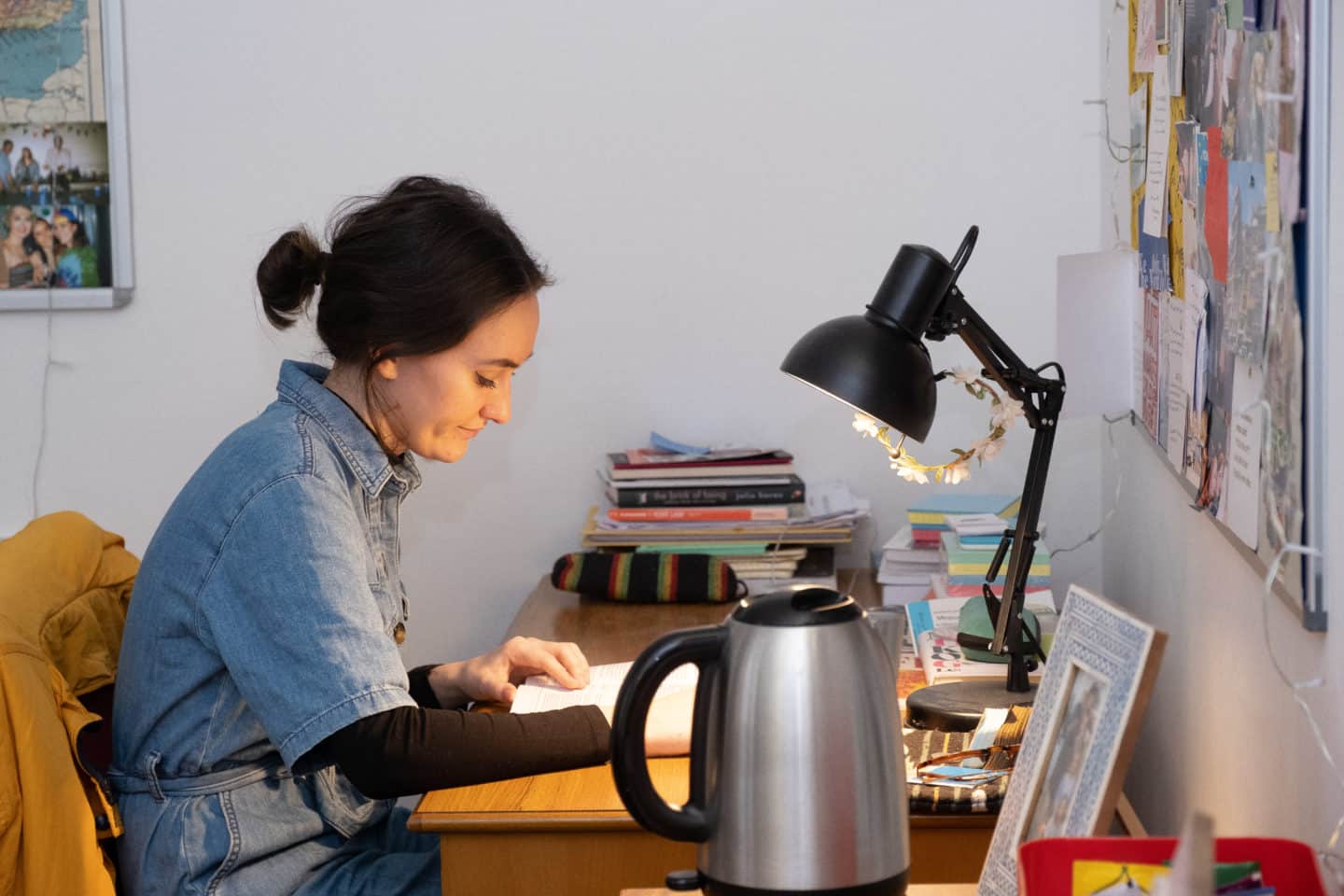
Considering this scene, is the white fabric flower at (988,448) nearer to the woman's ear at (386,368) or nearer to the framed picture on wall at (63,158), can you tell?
the woman's ear at (386,368)

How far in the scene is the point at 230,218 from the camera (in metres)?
2.36

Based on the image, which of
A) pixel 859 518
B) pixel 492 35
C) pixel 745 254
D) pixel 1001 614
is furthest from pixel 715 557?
pixel 492 35

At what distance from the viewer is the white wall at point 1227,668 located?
870 mm

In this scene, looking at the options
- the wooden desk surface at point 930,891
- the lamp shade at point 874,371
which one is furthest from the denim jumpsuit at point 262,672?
the lamp shade at point 874,371

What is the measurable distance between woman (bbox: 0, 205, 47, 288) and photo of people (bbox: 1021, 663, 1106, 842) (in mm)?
1929

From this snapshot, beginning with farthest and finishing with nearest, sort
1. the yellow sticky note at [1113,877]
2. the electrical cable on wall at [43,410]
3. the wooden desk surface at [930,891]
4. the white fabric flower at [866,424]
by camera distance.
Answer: the electrical cable on wall at [43,410] → the white fabric flower at [866,424] → the wooden desk surface at [930,891] → the yellow sticky note at [1113,877]

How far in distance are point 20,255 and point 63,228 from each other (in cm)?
8

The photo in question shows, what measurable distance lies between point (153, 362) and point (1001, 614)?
154 centimetres

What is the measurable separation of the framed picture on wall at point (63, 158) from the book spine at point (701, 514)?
903 mm

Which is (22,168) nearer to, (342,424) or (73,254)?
(73,254)

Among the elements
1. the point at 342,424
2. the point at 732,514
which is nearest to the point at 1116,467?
the point at 732,514

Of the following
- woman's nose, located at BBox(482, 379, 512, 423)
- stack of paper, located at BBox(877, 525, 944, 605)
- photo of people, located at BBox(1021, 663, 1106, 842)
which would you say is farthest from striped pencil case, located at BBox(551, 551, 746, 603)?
photo of people, located at BBox(1021, 663, 1106, 842)

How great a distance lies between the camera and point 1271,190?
3.12 ft

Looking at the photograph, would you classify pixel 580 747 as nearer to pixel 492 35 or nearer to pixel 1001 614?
pixel 1001 614
